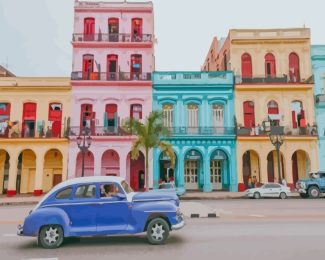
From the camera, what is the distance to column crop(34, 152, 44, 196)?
25562mm

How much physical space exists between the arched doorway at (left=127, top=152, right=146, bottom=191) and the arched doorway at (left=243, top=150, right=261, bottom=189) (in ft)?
29.7

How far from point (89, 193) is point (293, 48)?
85.0 ft

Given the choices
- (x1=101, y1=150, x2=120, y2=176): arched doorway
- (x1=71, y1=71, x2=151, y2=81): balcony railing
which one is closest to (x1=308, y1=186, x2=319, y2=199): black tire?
(x1=101, y1=150, x2=120, y2=176): arched doorway

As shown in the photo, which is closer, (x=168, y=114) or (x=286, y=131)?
(x=286, y=131)

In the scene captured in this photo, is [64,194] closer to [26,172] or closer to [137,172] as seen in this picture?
[137,172]

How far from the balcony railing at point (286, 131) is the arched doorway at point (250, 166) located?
1958 mm

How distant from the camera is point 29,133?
26422mm

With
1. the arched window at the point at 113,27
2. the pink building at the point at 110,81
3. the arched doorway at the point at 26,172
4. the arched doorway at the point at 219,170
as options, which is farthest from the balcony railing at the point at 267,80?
the arched doorway at the point at 26,172

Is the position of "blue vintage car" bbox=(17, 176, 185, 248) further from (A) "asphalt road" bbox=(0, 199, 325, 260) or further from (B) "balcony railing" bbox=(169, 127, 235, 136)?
(B) "balcony railing" bbox=(169, 127, 235, 136)


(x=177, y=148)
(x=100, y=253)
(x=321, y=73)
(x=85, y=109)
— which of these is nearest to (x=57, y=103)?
(x=85, y=109)

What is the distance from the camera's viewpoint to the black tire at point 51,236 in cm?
739

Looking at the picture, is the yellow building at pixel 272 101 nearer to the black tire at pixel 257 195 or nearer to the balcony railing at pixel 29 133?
the black tire at pixel 257 195

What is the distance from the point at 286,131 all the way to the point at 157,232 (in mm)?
21681

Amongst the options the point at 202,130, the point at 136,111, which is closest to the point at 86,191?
the point at 202,130
